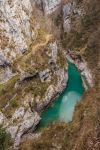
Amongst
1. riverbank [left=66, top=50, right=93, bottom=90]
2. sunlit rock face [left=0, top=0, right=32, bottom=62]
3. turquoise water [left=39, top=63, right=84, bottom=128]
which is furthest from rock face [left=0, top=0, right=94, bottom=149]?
turquoise water [left=39, top=63, right=84, bottom=128]

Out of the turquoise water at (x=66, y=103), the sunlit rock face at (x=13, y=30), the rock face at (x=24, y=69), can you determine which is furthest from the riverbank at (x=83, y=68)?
the sunlit rock face at (x=13, y=30)

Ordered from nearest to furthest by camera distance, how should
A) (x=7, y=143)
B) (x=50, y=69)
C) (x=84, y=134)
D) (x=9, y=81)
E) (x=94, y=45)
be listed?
(x=84, y=134), (x=7, y=143), (x=9, y=81), (x=50, y=69), (x=94, y=45)

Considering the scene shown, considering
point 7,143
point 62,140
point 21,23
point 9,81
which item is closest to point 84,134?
point 62,140

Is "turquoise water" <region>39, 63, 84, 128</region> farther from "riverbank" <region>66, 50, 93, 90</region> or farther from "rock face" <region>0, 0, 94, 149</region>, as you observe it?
"rock face" <region>0, 0, 94, 149</region>

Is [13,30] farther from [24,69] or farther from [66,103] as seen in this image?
[66,103]

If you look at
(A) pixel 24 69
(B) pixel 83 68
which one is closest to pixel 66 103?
(A) pixel 24 69

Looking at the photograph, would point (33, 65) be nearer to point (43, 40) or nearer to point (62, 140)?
point (43, 40)
